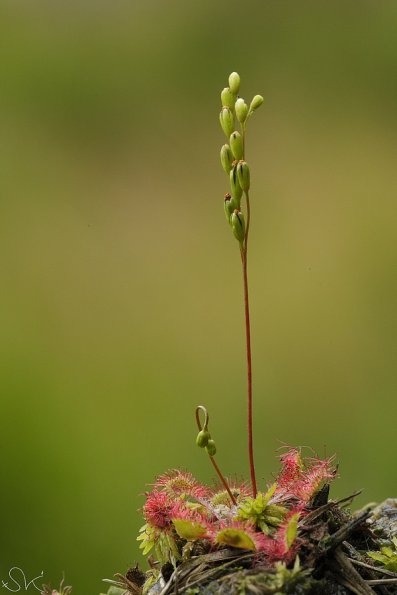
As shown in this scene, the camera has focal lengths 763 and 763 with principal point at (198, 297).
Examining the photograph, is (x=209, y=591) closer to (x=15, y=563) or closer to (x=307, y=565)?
(x=307, y=565)

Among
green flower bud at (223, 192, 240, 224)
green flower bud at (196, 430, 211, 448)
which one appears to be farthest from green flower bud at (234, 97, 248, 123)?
green flower bud at (196, 430, 211, 448)

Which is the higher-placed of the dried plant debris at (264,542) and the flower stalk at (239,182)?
the flower stalk at (239,182)

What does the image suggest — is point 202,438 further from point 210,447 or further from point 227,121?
point 227,121

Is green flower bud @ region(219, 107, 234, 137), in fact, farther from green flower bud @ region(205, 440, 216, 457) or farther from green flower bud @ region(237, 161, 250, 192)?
green flower bud @ region(205, 440, 216, 457)

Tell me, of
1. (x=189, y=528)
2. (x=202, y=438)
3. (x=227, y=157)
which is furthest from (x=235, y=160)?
(x=189, y=528)

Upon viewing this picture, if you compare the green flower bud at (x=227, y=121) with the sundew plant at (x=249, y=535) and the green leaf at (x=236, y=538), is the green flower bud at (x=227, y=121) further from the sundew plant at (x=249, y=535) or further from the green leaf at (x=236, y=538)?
the green leaf at (x=236, y=538)

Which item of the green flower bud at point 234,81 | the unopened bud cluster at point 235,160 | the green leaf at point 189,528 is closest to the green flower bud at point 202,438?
the green leaf at point 189,528

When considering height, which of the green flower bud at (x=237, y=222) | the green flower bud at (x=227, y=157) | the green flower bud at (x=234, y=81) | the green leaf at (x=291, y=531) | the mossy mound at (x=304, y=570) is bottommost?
the mossy mound at (x=304, y=570)
